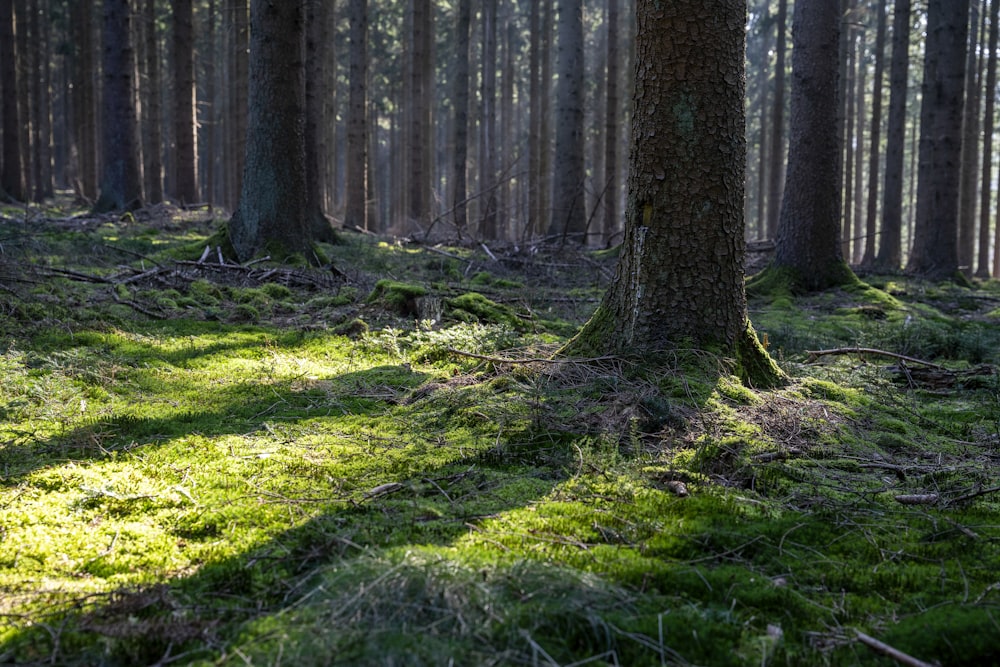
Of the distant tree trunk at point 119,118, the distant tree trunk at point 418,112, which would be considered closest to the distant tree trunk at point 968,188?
the distant tree trunk at point 418,112

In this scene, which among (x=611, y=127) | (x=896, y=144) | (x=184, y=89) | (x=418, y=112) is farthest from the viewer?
(x=418, y=112)

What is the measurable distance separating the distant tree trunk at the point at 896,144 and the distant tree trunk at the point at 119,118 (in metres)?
17.3

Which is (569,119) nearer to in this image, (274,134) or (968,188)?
(274,134)

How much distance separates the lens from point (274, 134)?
9656 millimetres

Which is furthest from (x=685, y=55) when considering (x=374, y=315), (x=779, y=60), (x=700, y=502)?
(x=779, y=60)

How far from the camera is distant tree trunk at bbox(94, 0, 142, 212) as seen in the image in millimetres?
15180

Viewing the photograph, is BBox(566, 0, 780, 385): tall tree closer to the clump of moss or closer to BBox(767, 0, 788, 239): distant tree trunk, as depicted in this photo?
the clump of moss

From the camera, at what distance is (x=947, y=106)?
45.2 feet

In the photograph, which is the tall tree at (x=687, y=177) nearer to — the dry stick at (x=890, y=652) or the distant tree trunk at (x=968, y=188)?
the dry stick at (x=890, y=652)

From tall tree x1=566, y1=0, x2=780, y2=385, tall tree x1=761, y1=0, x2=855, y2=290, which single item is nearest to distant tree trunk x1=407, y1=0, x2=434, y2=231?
tall tree x1=761, y1=0, x2=855, y2=290

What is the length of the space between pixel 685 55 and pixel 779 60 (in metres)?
21.2

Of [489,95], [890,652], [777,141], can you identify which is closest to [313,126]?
[489,95]

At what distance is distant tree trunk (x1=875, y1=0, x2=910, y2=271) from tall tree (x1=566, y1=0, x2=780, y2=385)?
1413 cm

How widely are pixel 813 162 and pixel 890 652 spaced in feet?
30.9
